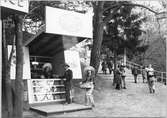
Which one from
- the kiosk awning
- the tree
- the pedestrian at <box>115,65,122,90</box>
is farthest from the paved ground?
the tree

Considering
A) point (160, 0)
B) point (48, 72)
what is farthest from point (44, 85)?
point (160, 0)

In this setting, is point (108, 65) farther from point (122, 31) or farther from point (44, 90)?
point (44, 90)

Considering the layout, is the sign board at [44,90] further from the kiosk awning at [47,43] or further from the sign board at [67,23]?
the sign board at [67,23]

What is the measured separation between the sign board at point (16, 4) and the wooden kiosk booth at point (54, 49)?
3.11 m

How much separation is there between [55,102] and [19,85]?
5.12 meters

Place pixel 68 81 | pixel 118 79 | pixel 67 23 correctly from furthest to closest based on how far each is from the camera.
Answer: pixel 118 79
pixel 68 81
pixel 67 23

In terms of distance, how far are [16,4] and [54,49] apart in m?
7.46

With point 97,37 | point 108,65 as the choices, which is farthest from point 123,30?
point 97,37

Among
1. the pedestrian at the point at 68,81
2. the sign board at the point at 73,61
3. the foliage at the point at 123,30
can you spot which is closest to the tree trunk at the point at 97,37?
the sign board at the point at 73,61

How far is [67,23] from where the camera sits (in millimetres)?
11906

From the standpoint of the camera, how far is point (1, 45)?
8.28 metres

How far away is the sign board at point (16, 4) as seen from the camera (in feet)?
25.1

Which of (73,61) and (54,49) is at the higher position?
(54,49)

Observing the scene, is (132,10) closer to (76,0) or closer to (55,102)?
(76,0)
